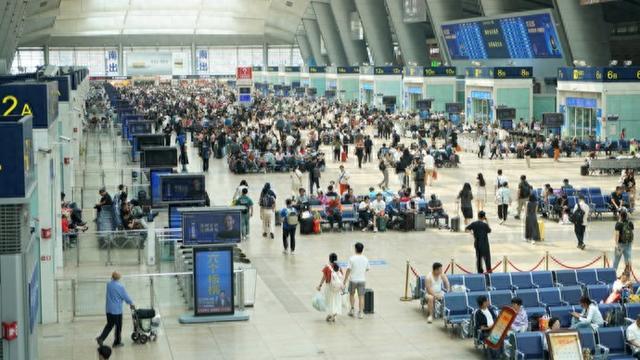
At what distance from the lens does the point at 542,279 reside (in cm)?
1711

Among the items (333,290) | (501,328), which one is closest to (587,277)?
(501,328)

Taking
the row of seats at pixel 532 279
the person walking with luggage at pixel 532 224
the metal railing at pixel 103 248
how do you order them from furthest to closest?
the person walking with luggage at pixel 532 224
the metal railing at pixel 103 248
the row of seats at pixel 532 279

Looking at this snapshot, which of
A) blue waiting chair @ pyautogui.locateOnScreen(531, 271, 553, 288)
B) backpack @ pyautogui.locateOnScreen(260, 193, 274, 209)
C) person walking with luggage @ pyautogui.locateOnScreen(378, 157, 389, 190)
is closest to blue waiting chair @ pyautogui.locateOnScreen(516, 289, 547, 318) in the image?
blue waiting chair @ pyautogui.locateOnScreen(531, 271, 553, 288)

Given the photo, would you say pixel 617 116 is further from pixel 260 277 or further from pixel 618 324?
pixel 618 324

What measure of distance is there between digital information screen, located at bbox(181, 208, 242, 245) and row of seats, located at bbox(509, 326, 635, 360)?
4.69 m

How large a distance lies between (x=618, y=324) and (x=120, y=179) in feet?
71.3

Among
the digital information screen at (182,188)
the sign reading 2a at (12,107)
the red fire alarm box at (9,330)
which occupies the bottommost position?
the red fire alarm box at (9,330)

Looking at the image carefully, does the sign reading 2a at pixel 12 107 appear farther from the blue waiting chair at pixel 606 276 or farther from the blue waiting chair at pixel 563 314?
the blue waiting chair at pixel 606 276

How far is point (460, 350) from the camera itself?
47.5ft

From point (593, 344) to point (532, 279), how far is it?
3.37 meters

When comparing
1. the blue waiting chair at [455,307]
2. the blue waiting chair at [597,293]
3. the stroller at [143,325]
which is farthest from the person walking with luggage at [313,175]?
the stroller at [143,325]

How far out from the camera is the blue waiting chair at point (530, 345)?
13.5 meters

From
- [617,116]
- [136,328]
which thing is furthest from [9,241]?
[617,116]

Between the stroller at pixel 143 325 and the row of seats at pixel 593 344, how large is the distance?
16.3ft
